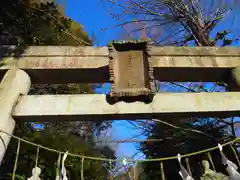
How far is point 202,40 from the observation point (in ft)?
19.7

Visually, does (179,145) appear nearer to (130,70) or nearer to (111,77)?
(130,70)

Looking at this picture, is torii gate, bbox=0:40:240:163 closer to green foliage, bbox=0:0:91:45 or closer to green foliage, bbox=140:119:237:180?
green foliage, bbox=0:0:91:45

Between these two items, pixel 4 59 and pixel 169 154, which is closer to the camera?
pixel 4 59

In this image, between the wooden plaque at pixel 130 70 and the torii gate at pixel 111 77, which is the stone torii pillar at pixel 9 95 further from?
the wooden plaque at pixel 130 70

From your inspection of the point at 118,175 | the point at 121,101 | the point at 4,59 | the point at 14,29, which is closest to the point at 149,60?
the point at 121,101

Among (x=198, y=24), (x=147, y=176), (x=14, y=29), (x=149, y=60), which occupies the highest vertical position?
(x=198, y=24)

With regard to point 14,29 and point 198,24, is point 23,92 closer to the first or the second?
point 14,29

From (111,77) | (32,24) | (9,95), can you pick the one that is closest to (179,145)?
(111,77)

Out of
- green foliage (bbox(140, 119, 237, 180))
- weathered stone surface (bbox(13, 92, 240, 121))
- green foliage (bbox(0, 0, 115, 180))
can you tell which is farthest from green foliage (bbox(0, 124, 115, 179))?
weathered stone surface (bbox(13, 92, 240, 121))

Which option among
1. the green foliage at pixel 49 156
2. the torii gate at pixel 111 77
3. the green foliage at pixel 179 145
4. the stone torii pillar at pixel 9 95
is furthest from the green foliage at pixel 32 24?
the green foliage at pixel 179 145

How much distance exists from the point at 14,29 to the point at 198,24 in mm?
3783

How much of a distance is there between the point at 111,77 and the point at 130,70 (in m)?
0.26

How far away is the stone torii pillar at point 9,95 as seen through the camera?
301 cm

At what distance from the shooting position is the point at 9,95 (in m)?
3.29
